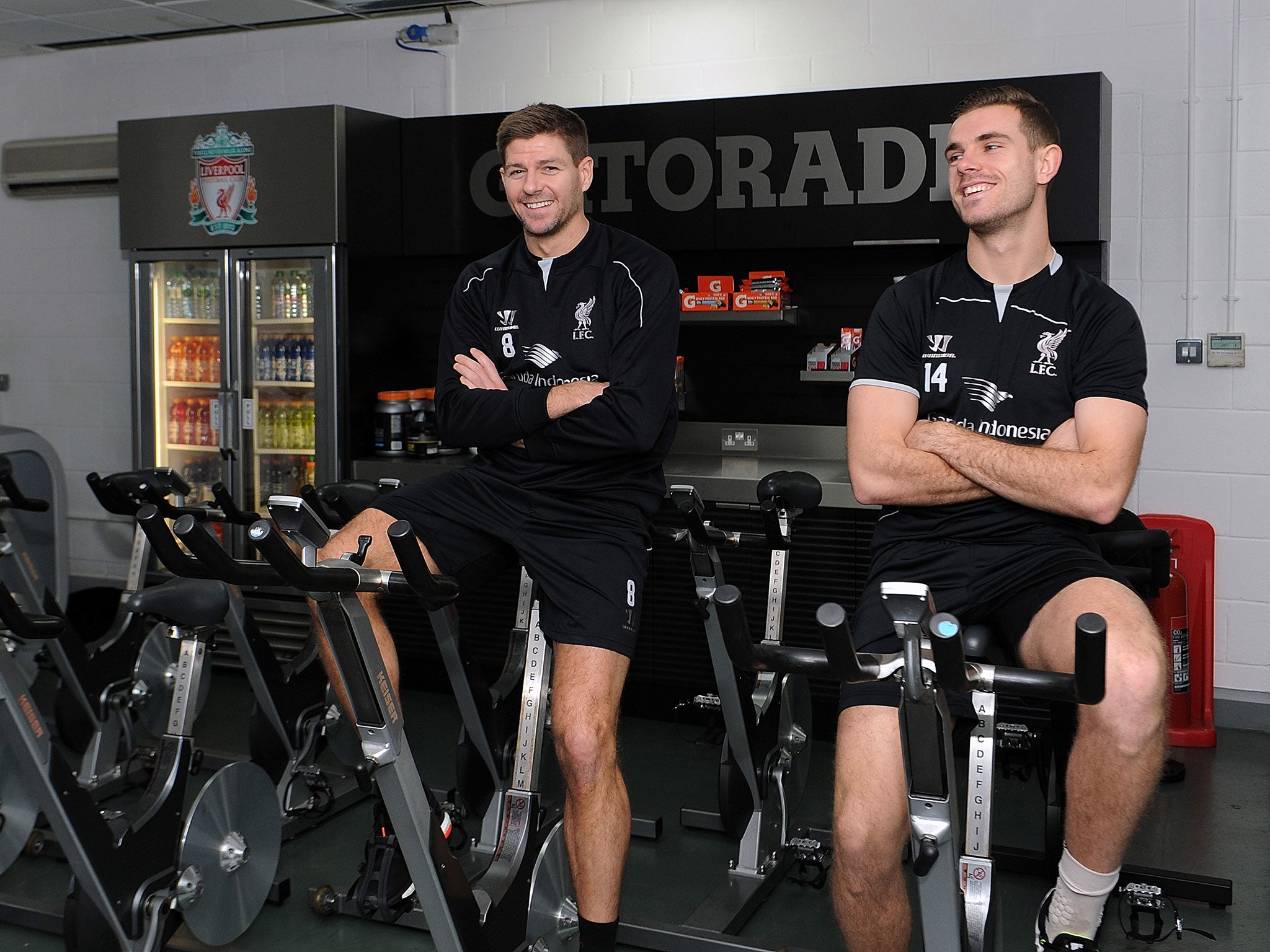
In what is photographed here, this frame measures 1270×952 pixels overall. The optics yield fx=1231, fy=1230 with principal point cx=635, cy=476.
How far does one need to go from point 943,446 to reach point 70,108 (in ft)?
18.3

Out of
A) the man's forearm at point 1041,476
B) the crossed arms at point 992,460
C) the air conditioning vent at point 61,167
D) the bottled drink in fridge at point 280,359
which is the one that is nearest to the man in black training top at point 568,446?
the crossed arms at point 992,460

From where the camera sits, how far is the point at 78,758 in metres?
4.14

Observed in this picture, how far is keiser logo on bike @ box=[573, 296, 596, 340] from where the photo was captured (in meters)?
2.87

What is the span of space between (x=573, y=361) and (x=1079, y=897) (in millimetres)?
1549

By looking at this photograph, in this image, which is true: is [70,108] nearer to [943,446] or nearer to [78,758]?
[78,758]

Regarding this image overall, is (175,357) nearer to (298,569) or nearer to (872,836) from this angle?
(298,569)

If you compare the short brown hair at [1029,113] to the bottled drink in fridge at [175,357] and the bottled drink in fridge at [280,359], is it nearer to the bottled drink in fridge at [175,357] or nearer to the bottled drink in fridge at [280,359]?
the bottled drink in fridge at [280,359]

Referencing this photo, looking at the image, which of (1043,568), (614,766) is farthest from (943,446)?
(614,766)

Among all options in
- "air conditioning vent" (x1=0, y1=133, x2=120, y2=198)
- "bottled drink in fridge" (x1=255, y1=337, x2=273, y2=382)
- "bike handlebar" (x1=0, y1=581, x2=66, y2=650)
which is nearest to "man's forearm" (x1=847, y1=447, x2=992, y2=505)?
"bike handlebar" (x1=0, y1=581, x2=66, y2=650)

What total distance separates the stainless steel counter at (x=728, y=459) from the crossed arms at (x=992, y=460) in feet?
6.37

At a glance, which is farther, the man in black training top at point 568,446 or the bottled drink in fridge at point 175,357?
the bottled drink in fridge at point 175,357

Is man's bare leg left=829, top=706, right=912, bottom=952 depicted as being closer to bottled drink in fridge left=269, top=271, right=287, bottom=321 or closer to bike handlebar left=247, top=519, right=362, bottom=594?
bike handlebar left=247, top=519, right=362, bottom=594

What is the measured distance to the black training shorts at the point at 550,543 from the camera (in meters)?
2.64

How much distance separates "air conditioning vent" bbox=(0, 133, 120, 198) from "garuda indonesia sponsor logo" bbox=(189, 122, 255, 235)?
0.83 m
